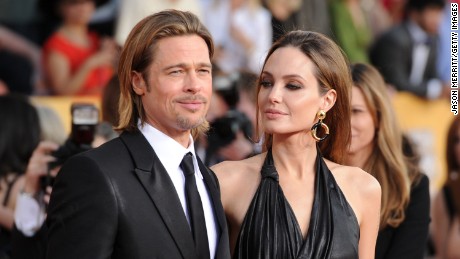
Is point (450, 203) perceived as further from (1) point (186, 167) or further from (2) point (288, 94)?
(1) point (186, 167)

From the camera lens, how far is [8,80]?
7680 millimetres

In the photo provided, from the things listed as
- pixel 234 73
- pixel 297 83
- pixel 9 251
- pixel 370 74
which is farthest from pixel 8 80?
pixel 297 83

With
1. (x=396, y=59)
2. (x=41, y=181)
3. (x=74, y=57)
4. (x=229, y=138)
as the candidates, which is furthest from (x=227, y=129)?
(x=396, y=59)

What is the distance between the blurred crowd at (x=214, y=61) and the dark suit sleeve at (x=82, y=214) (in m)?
1.30

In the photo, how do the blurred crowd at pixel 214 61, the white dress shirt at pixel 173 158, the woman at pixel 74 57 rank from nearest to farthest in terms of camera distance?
the white dress shirt at pixel 173 158, the blurred crowd at pixel 214 61, the woman at pixel 74 57

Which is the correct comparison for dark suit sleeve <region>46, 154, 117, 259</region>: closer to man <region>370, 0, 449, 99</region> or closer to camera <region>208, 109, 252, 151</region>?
camera <region>208, 109, 252, 151</region>

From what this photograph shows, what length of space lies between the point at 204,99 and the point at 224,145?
275 cm

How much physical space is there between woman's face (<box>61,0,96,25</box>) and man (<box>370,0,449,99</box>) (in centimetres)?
289

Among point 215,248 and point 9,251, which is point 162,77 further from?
point 9,251

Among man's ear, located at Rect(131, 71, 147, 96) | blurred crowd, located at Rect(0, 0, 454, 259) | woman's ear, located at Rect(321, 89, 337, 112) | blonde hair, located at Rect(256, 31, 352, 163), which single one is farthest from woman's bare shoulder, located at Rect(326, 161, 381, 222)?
man's ear, located at Rect(131, 71, 147, 96)

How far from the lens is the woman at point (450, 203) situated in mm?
6453

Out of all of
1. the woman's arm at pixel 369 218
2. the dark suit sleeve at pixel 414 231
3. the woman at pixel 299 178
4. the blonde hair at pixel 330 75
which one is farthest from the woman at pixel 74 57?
the woman's arm at pixel 369 218

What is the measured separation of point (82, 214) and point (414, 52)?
660 centimetres

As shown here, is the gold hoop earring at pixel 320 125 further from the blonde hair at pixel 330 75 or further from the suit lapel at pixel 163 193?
the suit lapel at pixel 163 193
